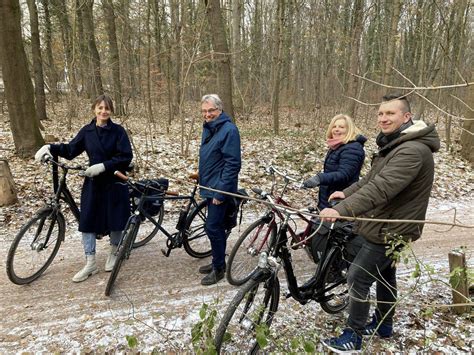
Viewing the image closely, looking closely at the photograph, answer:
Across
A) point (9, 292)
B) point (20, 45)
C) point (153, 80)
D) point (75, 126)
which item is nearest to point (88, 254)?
point (9, 292)

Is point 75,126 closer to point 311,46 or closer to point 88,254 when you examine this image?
point 88,254

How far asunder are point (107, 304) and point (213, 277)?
4.06ft

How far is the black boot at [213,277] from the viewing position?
4062mm

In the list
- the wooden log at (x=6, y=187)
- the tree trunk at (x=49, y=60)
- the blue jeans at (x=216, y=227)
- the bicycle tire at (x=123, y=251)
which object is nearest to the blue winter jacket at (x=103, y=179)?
the bicycle tire at (x=123, y=251)

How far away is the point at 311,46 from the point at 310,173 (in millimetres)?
11071

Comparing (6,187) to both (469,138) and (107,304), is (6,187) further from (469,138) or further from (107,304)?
(469,138)

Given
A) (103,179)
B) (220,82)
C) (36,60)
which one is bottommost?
(103,179)

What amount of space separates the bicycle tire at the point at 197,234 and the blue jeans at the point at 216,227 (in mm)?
584

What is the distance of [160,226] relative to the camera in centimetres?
447

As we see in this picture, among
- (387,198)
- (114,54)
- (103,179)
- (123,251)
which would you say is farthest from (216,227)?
(114,54)

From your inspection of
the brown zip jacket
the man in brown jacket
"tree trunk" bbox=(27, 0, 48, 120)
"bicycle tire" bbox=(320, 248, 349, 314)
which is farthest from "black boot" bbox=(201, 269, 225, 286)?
"tree trunk" bbox=(27, 0, 48, 120)

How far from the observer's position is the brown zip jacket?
2.39 m

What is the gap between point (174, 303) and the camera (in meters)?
3.68

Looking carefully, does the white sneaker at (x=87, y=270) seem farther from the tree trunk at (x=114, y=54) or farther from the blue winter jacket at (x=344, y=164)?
the tree trunk at (x=114, y=54)
